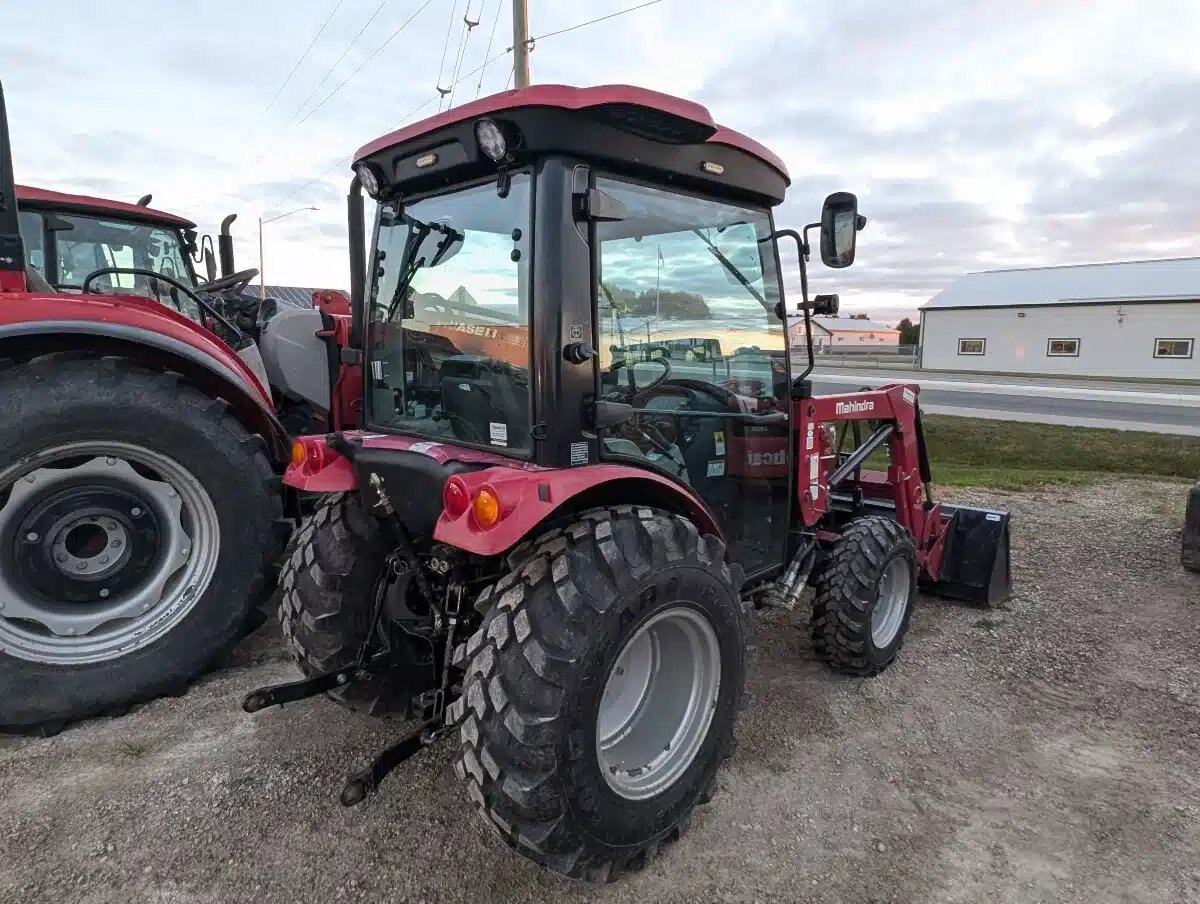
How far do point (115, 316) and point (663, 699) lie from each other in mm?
2832

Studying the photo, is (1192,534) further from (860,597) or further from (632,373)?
(632,373)

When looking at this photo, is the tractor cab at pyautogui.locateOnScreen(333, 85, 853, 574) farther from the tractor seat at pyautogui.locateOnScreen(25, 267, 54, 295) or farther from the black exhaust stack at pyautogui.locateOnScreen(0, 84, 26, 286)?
the tractor seat at pyautogui.locateOnScreen(25, 267, 54, 295)

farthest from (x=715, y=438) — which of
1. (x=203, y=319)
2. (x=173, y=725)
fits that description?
(x=203, y=319)

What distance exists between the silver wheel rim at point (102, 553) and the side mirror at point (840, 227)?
296 cm

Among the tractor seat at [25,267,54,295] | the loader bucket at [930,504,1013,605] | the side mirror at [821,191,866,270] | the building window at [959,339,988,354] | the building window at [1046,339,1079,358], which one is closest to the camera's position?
the side mirror at [821,191,866,270]

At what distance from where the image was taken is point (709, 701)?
2.56m

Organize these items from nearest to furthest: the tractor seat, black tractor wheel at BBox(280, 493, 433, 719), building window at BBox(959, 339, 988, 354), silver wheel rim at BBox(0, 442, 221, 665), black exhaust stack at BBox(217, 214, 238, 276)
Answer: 1. black tractor wheel at BBox(280, 493, 433, 719)
2. silver wheel rim at BBox(0, 442, 221, 665)
3. the tractor seat
4. black exhaust stack at BBox(217, 214, 238, 276)
5. building window at BBox(959, 339, 988, 354)

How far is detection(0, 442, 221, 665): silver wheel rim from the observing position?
10.4ft

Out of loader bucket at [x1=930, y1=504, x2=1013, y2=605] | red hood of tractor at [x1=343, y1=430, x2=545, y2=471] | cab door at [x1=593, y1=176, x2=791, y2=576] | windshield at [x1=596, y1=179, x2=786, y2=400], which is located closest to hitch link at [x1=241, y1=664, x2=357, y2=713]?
red hood of tractor at [x1=343, y1=430, x2=545, y2=471]

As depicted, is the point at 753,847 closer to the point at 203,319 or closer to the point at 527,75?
the point at 203,319

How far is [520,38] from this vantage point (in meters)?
10.1

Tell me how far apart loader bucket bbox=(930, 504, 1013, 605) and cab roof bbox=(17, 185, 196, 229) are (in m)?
5.58

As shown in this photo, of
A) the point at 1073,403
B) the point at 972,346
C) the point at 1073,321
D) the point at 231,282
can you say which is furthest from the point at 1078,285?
the point at 231,282

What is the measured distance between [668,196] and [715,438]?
0.97 meters
